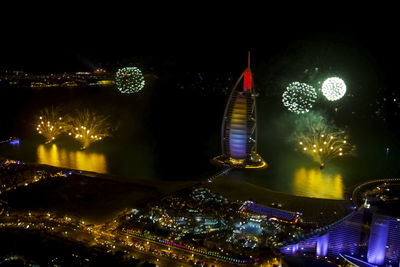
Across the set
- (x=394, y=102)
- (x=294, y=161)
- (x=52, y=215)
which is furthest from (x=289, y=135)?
(x=52, y=215)

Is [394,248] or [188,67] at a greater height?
[188,67]

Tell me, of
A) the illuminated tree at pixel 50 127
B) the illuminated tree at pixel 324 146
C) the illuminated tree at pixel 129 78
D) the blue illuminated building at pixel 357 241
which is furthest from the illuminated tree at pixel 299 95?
the illuminated tree at pixel 50 127

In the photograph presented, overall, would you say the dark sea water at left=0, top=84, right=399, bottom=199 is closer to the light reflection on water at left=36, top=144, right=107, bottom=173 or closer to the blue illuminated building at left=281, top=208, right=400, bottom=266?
the light reflection on water at left=36, top=144, right=107, bottom=173

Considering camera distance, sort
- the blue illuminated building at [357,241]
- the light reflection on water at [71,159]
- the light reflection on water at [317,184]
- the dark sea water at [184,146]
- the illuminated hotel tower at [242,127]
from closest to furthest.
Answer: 1. the blue illuminated building at [357,241]
2. the light reflection on water at [317,184]
3. the dark sea water at [184,146]
4. the illuminated hotel tower at [242,127]
5. the light reflection on water at [71,159]

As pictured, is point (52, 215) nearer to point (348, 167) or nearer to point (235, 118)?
point (235, 118)

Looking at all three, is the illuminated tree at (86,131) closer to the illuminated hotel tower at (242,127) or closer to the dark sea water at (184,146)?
the dark sea water at (184,146)
